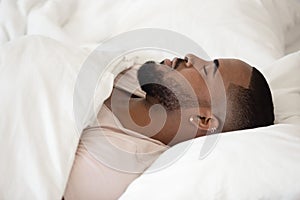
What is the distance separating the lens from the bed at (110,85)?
35.2 inches

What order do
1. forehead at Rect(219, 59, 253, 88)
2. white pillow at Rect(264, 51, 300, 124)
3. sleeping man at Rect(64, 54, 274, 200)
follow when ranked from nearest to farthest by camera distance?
sleeping man at Rect(64, 54, 274, 200) → forehead at Rect(219, 59, 253, 88) → white pillow at Rect(264, 51, 300, 124)

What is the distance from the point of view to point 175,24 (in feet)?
4.86

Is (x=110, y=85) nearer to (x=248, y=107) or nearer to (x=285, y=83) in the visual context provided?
(x=248, y=107)

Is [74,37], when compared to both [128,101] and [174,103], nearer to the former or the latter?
[128,101]

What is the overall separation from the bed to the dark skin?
0.34 feet

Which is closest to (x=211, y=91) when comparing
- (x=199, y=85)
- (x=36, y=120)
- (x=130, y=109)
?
(x=199, y=85)

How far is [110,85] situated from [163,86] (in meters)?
0.13

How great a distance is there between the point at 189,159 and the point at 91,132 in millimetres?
264

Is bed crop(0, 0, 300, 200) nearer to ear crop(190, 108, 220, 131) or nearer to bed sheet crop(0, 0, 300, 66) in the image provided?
bed sheet crop(0, 0, 300, 66)

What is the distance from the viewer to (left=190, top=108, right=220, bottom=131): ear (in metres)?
1.11

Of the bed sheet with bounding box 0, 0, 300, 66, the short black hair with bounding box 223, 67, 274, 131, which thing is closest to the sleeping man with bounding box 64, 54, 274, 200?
the short black hair with bounding box 223, 67, 274, 131

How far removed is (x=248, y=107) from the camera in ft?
3.56

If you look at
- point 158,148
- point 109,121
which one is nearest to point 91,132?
point 109,121

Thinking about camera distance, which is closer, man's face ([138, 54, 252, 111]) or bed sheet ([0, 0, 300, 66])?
man's face ([138, 54, 252, 111])
